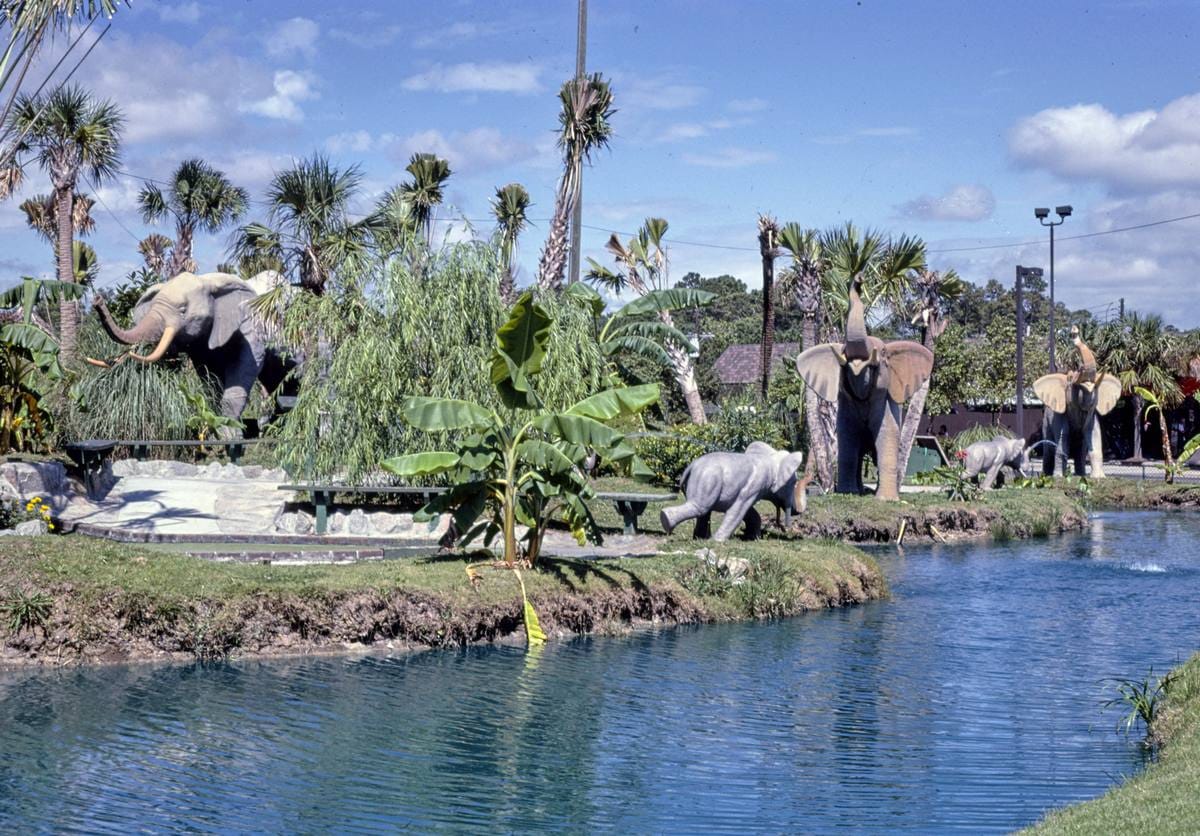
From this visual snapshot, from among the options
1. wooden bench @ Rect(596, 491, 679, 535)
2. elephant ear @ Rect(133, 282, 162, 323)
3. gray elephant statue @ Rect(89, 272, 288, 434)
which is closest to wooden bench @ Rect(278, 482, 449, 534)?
wooden bench @ Rect(596, 491, 679, 535)

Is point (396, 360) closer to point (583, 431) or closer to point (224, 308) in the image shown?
point (583, 431)

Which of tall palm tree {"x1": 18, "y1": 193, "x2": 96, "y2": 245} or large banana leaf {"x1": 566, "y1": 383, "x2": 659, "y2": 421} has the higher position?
tall palm tree {"x1": 18, "y1": 193, "x2": 96, "y2": 245}

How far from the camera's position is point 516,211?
119 feet

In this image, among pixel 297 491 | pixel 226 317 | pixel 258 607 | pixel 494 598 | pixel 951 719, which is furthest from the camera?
pixel 226 317

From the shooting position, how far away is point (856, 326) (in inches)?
1017

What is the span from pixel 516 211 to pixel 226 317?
37.3ft

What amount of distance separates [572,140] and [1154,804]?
21.6m

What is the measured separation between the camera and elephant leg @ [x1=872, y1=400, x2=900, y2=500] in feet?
89.0

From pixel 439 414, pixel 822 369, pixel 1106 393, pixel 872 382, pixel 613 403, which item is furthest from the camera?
pixel 1106 393

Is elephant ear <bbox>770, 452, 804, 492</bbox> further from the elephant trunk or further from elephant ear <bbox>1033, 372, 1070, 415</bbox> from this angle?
elephant ear <bbox>1033, 372, 1070, 415</bbox>

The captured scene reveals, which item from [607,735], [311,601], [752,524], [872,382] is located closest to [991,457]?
[872,382]

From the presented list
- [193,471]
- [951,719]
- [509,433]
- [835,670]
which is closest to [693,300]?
[193,471]

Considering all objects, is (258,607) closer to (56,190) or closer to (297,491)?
(297,491)

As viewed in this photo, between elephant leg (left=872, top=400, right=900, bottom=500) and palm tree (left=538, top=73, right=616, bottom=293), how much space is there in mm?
6849
